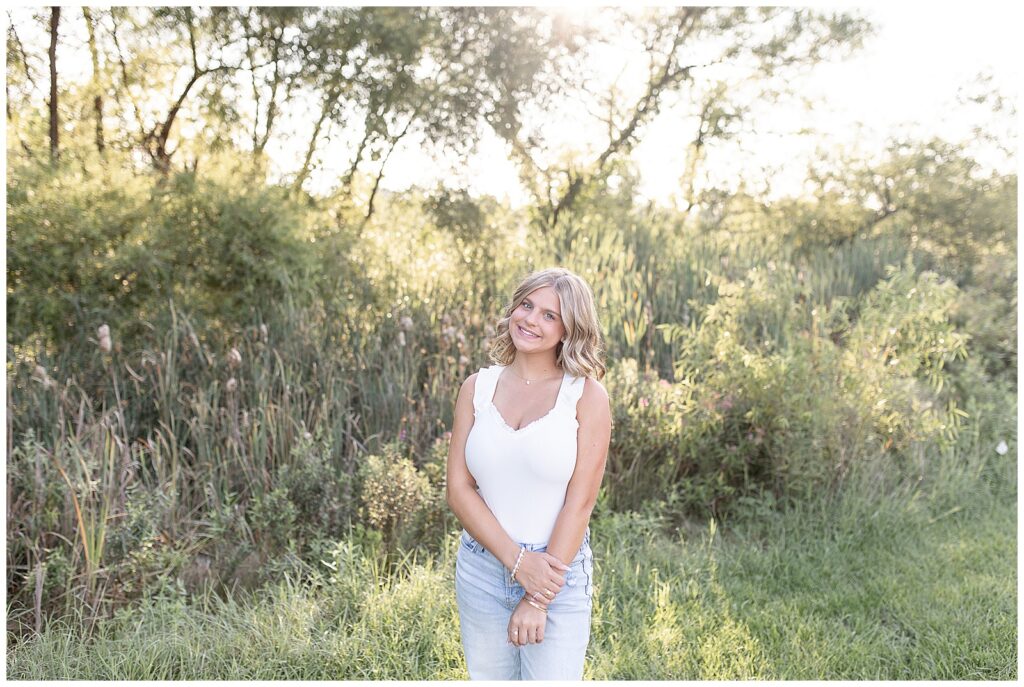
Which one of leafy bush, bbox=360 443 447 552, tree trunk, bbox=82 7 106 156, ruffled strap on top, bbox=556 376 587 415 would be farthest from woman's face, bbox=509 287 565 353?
tree trunk, bbox=82 7 106 156

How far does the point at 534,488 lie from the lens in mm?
2125

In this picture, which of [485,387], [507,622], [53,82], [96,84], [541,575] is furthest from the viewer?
[96,84]

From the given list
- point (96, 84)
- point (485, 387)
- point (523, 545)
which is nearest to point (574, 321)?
point (485, 387)

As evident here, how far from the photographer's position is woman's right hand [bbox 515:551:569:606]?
2037 mm

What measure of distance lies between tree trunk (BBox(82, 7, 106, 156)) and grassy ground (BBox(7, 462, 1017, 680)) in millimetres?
4311

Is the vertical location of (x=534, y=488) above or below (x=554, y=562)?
above

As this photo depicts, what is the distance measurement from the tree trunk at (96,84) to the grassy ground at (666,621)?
431 cm

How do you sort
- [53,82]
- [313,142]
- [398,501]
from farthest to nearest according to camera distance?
[313,142] < [53,82] < [398,501]

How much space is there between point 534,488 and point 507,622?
34 centimetres

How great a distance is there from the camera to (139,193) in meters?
5.84

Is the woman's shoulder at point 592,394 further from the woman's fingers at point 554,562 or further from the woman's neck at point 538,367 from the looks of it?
the woman's fingers at point 554,562

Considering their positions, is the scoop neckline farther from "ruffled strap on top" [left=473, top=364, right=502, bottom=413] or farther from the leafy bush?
the leafy bush

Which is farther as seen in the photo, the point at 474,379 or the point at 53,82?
the point at 53,82

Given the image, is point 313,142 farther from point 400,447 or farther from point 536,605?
point 536,605
